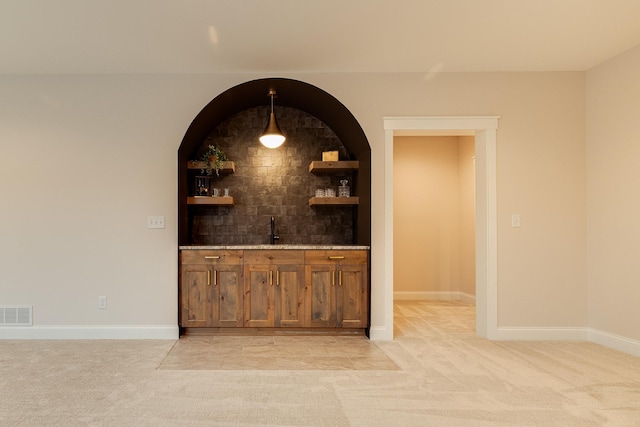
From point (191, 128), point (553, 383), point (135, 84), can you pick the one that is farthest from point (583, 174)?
point (135, 84)

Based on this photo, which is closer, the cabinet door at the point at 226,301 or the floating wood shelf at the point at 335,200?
the cabinet door at the point at 226,301

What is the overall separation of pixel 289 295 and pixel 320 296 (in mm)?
304

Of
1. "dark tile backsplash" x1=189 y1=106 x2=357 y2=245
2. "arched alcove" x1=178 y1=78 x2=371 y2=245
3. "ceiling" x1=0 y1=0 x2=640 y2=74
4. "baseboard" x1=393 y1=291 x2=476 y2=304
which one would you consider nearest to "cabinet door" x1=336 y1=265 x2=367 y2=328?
"arched alcove" x1=178 y1=78 x2=371 y2=245

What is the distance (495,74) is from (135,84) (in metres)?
3.64

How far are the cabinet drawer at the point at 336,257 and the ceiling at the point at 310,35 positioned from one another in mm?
1815

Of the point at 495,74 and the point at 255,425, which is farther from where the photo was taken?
the point at 495,74

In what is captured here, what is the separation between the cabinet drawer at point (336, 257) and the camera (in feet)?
14.7

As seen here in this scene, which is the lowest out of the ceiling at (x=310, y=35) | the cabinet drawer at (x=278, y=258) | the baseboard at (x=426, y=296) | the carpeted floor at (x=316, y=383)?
the baseboard at (x=426, y=296)

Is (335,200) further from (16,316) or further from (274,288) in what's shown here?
(16,316)

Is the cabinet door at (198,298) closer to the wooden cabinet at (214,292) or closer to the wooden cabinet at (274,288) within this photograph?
the wooden cabinet at (214,292)

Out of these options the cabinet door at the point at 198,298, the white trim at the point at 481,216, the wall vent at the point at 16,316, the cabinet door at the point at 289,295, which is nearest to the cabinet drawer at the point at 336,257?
the cabinet door at the point at 289,295

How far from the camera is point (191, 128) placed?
4.52 meters

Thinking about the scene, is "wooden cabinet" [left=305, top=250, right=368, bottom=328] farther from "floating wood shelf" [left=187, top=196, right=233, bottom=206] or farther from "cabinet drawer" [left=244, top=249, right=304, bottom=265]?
"floating wood shelf" [left=187, top=196, right=233, bottom=206]

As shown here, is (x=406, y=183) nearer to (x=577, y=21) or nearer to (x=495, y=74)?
(x=495, y=74)
